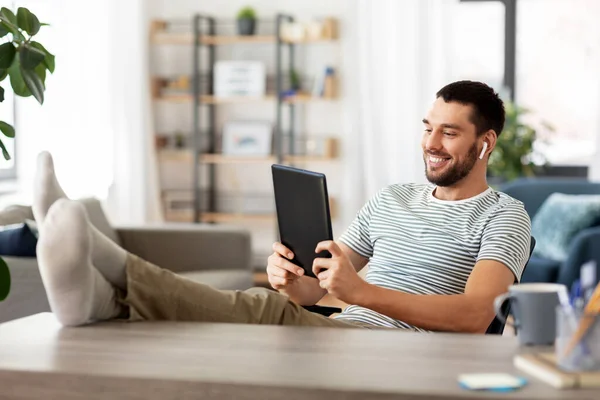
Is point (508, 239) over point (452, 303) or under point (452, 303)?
over

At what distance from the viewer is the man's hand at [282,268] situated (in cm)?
245

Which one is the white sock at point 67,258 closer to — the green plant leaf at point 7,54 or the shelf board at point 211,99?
the green plant leaf at point 7,54

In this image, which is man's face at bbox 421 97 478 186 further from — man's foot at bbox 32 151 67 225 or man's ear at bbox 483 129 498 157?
man's foot at bbox 32 151 67 225

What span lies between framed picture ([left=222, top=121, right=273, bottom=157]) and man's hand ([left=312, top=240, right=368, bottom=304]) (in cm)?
420

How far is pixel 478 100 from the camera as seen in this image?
2.62 m

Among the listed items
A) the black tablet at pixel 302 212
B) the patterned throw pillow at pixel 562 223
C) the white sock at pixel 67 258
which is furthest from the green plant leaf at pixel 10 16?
the patterned throw pillow at pixel 562 223

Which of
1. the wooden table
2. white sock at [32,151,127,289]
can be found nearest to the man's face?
the wooden table

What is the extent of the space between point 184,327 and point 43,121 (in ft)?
13.9

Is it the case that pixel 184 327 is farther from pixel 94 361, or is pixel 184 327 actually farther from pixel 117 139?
pixel 117 139

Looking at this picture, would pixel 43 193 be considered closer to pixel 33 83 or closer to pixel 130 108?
pixel 33 83

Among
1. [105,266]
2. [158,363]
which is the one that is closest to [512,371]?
[158,363]

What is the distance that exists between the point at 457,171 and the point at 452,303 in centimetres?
45

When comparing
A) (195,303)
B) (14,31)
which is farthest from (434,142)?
(14,31)

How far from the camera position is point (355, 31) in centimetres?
632
